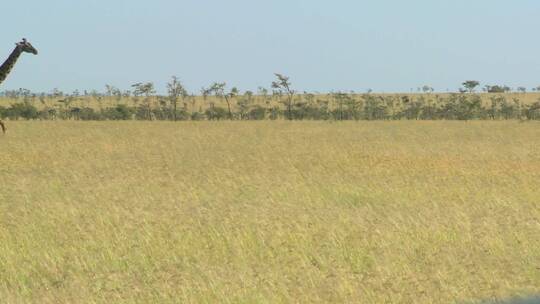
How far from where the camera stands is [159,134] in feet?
112

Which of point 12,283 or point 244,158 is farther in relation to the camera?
point 244,158

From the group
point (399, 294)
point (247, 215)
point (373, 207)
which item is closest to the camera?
point (399, 294)

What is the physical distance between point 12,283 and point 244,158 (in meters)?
14.4

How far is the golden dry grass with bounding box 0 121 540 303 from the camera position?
661cm

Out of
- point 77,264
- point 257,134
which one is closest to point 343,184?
point 77,264

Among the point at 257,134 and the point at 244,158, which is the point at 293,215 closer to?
the point at 244,158

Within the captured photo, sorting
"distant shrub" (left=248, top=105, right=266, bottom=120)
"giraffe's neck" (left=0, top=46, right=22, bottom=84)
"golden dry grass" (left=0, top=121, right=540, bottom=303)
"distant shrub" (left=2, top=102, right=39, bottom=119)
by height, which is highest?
"giraffe's neck" (left=0, top=46, right=22, bottom=84)

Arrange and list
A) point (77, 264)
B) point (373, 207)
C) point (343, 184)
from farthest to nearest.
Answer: point (343, 184), point (373, 207), point (77, 264)

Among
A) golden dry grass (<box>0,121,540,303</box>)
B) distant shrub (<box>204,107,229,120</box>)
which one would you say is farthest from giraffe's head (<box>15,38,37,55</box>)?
distant shrub (<box>204,107,229,120</box>)

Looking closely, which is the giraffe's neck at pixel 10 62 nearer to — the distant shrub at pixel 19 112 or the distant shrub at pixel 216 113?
the distant shrub at pixel 19 112

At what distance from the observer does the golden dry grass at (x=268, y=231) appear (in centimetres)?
→ 661

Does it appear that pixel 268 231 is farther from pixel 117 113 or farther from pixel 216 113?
pixel 117 113

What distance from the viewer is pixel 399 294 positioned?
6.19 meters

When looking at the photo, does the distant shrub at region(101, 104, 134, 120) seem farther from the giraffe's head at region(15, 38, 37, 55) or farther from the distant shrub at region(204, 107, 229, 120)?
the giraffe's head at region(15, 38, 37, 55)
